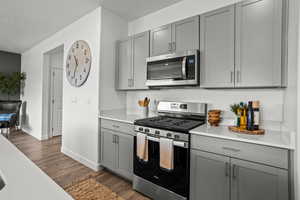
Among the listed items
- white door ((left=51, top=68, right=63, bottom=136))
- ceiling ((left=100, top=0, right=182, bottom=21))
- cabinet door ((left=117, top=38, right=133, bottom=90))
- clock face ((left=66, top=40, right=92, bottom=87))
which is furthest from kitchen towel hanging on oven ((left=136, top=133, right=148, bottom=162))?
white door ((left=51, top=68, right=63, bottom=136))

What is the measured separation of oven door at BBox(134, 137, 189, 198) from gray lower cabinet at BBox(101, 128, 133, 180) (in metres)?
0.19

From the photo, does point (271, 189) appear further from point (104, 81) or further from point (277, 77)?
point (104, 81)

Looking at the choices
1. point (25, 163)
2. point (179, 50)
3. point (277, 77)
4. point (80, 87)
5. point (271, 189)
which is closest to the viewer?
point (25, 163)

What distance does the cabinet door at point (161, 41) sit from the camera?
222cm

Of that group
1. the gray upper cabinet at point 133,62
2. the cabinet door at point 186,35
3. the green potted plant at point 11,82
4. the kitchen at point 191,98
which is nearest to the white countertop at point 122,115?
the kitchen at point 191,98

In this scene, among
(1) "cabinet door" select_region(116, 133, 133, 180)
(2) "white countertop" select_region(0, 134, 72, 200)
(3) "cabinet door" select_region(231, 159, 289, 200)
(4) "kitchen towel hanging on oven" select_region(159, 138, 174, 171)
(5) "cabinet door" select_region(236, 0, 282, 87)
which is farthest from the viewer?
(1) "cabinet door" select_region(116, 133, 133, 180)

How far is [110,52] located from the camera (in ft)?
9.07

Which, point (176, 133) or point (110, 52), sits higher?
point (110, 52)

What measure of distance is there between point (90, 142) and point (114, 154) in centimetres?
64

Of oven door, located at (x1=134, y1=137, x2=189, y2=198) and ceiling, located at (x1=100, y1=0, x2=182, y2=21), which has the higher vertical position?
ceiling, located at (x1=100, y1=0, x2=182, y2=21)

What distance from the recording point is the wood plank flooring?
2.16m

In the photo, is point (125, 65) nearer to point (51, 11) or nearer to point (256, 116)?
point (51, 11)

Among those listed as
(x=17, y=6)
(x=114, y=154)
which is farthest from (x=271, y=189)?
(x=17, y=6)

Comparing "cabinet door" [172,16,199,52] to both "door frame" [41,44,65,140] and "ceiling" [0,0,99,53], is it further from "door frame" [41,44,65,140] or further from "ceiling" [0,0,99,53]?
"door frame" [41,44,65,140]
